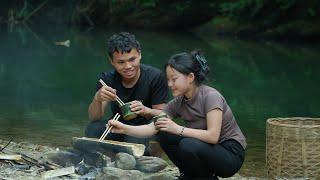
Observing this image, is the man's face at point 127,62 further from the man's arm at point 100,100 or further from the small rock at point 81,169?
the small rock at point 81,169

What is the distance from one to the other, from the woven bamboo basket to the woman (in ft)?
1.30

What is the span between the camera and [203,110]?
4.78m

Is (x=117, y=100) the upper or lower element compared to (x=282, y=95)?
upper

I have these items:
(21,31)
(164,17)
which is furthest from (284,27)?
Answer: (21,31)

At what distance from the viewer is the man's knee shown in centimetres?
546

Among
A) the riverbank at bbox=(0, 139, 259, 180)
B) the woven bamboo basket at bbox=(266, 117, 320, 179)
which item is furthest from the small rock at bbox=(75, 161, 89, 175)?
the woven bamboo basket at bbox=(266, 117, 320, 179)

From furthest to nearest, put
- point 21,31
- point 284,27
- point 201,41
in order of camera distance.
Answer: point 21,31 < point 284,27 < point 201,41

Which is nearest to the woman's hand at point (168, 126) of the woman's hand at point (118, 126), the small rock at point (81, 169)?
the woman's hand at point (118, 126)

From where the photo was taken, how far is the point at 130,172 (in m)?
5.06

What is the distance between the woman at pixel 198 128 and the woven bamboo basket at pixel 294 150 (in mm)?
396

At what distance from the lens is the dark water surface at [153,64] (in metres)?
8.63

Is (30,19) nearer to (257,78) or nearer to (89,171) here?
(257,78)

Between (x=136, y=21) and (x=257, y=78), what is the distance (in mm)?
16413

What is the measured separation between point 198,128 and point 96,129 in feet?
3.19
